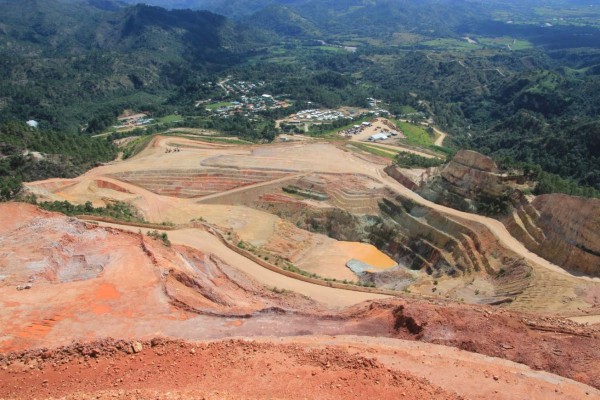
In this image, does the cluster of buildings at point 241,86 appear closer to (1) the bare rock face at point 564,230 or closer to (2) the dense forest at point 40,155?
(2) the dense forest at point 40,155

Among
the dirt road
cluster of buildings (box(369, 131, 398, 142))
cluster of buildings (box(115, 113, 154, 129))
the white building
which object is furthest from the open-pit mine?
cluster of buildings (box(115, 113, 154, 129))

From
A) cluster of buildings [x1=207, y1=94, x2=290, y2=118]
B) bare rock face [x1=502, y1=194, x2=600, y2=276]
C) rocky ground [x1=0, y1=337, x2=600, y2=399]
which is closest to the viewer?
rocky ground [x1=0, y1=337, x2=600, y2=399]

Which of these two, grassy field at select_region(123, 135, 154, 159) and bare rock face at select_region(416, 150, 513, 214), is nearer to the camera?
bare rock face at select_region(416, 150, 513, 214)

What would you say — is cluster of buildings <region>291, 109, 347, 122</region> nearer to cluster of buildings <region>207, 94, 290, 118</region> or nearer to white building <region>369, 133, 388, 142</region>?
cluster of buildings <region>207, 94, 290, 118</region>

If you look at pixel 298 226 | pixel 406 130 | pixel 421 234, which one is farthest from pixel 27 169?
pixel 406 130

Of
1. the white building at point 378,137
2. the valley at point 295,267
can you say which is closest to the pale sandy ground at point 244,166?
the valley at point 295,267

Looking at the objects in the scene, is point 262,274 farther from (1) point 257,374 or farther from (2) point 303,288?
(1) point 257,374

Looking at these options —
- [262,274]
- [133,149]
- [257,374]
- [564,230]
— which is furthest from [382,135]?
[257,374]

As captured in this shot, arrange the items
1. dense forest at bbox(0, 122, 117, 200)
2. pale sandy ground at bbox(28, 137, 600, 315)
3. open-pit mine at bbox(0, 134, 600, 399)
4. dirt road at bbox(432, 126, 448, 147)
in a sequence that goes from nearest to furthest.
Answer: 1. open-pit mine at bbox(0, 134, 600, 399)
2. pale sandy ground at bbox(28, 137, 600, 315)
3. dense forest at bbox(0, 122, 117, 200)
4. dirt road at bbox(432, 126, 448, 147)
